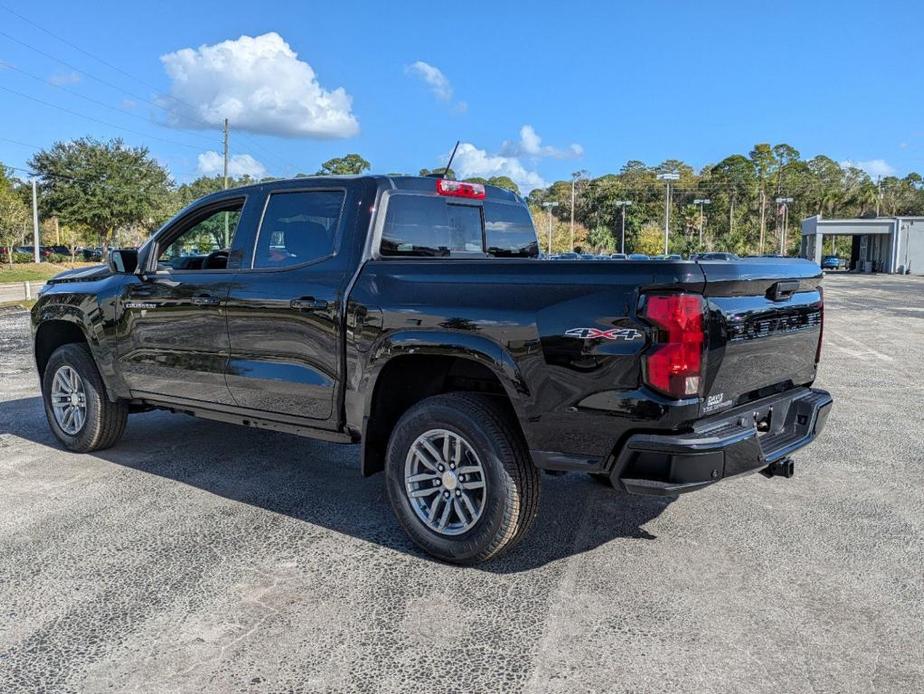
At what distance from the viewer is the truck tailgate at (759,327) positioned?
10.7 ft

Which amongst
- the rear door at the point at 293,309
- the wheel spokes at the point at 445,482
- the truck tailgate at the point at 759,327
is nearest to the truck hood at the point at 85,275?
the rear door at the point at 293,309

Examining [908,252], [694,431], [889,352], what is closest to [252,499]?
[694,431]

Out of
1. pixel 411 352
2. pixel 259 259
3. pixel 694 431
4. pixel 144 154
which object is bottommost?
pixel 694 431

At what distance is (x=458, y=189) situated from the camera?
4773mm

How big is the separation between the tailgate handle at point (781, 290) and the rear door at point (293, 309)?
2132 mm

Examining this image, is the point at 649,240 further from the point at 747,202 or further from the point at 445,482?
the point at 445,482

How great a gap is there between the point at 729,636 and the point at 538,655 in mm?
798

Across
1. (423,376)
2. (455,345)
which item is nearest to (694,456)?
(455,345)

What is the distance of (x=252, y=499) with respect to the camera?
189 inches

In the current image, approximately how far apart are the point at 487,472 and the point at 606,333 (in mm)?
918

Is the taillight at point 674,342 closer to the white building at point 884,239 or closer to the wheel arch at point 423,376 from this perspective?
the wheel arch at point 423,376

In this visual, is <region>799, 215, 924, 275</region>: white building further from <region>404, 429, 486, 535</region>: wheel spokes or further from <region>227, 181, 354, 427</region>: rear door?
<region>404, 429, 486, 535</region>: wheel spokes

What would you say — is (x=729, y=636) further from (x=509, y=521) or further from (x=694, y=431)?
(x=509, y=521)

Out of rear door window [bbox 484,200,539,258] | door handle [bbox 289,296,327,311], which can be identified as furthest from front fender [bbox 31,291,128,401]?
rear door window [bbox 484,200,539,258]
